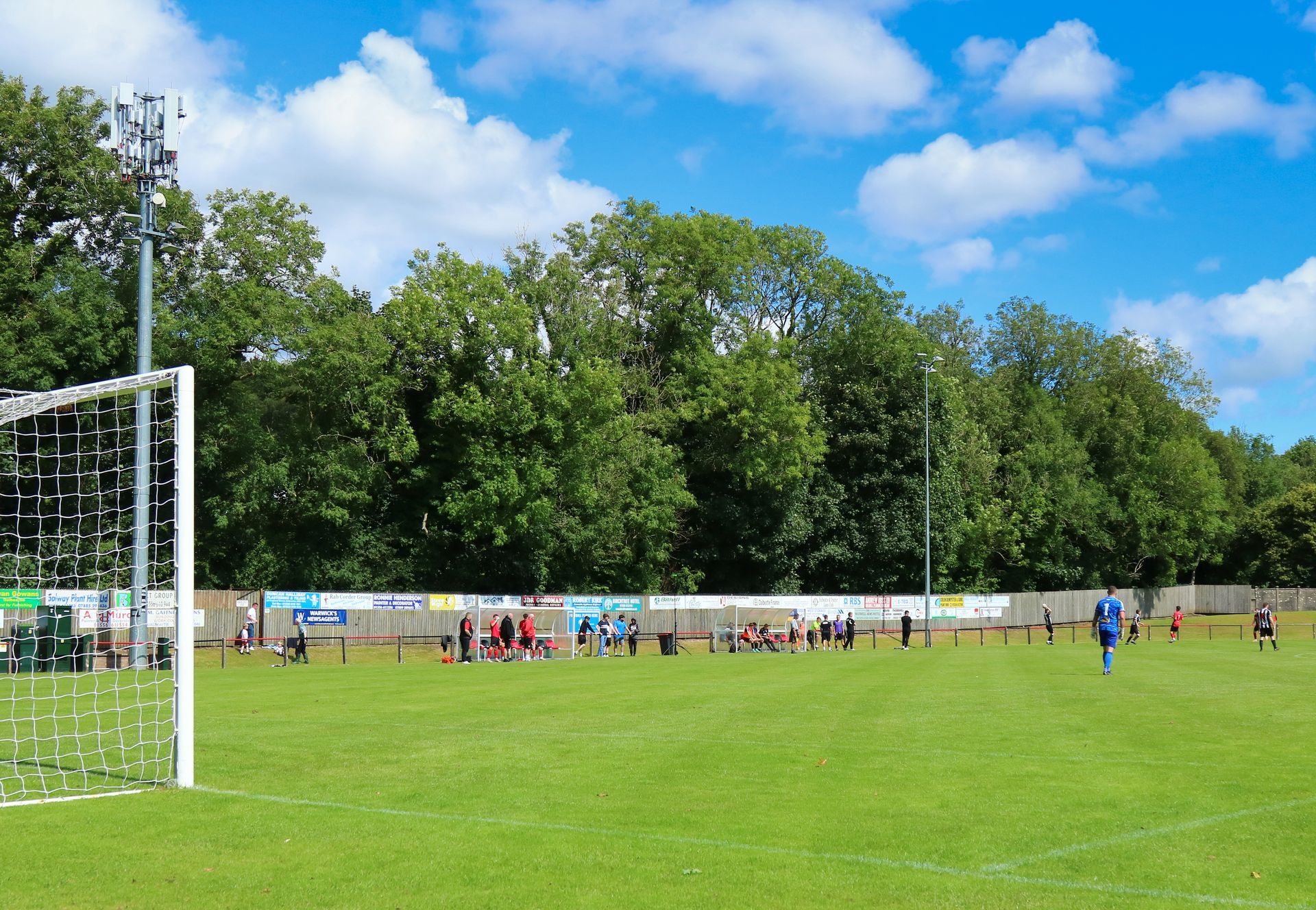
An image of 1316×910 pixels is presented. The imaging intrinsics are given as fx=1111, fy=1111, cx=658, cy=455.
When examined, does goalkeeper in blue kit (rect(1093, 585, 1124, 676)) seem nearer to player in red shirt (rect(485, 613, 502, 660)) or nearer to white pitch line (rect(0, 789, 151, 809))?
white pitch line (rect(0, 789, 151, 809))

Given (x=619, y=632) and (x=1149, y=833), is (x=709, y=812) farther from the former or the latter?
(x=619, y=632)

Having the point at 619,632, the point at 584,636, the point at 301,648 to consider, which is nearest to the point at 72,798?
the point at 301,648

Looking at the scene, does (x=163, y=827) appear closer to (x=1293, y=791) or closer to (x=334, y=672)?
(x=1293, y=791)

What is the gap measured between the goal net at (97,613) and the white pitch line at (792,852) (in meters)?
1.74

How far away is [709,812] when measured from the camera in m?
8.58

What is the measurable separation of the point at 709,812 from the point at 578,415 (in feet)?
131

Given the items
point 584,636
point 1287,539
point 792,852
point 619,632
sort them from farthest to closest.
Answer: point 1287,539
point 619,632
point 584,636
point 792,852

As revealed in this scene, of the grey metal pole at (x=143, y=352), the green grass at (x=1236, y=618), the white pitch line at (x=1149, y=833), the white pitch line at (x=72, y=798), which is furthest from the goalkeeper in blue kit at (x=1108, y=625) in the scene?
the green grass at (x=1236, y=618)

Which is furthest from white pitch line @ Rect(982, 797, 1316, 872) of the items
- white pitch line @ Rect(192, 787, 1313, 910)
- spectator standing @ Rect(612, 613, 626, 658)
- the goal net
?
spectator standing @ Rect(612, 613, 626, 658)

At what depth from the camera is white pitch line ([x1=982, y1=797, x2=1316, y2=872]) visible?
696cm

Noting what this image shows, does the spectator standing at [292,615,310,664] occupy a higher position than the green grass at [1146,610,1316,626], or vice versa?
the spectator standing at [292,615,310,664]

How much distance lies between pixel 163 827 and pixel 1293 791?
9.03 meters

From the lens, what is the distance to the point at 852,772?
10.4 meters

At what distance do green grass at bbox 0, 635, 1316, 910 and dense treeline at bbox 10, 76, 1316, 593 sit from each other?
28.0 m
